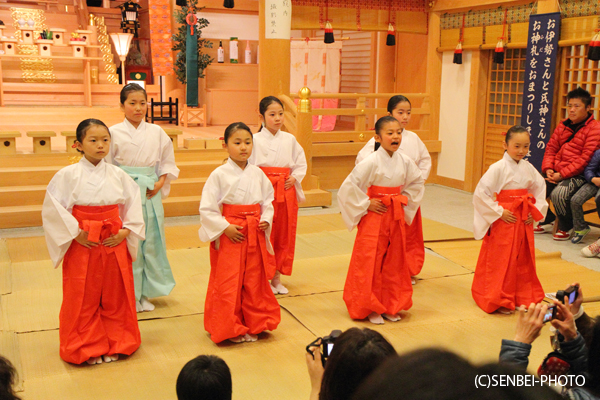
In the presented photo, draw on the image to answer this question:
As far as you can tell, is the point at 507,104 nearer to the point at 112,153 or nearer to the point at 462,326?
the point at 462,326

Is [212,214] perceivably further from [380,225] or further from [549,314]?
[549,314]

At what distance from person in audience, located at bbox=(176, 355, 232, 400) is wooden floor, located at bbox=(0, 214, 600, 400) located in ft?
4.73

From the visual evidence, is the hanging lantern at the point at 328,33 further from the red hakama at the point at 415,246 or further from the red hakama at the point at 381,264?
the red hakama at the point at 381,264

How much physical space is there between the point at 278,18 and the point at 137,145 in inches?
187

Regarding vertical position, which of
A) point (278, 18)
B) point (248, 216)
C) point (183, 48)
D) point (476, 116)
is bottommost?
point (248, 216)

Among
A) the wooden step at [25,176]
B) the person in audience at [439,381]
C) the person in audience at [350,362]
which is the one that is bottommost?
the wooden step at [25,176]

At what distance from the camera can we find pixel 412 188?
440 cm

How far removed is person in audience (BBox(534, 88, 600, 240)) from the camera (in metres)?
6.41

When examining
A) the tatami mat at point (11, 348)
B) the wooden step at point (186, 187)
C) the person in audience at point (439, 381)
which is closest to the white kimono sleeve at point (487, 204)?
the tatami mat at point (11, 348)

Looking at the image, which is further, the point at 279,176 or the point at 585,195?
the point at 585,195

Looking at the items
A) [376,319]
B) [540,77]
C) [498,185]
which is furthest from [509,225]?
[540,77]

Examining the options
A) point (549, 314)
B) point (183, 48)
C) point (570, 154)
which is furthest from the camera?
point (183, 48)

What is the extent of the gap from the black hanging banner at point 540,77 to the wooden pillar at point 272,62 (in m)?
3.34

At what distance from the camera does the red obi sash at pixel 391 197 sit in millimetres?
4219
